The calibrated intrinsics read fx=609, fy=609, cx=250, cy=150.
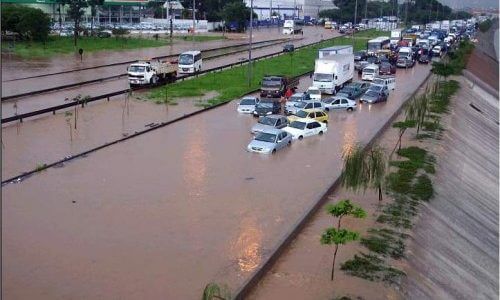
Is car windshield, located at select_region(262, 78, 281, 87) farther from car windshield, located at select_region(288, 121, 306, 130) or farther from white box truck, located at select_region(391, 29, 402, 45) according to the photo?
white box truck, located at select_region(391, 29, 402, 45)

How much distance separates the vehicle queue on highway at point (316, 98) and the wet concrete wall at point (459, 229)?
234 inches

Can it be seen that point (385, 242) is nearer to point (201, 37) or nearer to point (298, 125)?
point (298, 125)

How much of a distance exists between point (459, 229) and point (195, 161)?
941 cm

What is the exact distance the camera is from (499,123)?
144 ft

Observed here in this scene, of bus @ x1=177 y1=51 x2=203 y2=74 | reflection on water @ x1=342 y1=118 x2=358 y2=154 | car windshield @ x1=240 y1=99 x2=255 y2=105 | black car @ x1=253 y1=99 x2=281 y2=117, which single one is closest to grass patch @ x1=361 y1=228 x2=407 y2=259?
reflection on water @ x1=342 y1=118 x2=358 y2=154

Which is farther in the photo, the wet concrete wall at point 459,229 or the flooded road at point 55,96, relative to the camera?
the flooded road at point 55,96

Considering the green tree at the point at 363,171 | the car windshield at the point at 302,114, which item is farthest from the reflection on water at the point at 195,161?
the car windshield at the point at 302,114

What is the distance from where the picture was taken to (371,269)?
44.9 ft

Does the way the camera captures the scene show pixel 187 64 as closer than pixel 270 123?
No

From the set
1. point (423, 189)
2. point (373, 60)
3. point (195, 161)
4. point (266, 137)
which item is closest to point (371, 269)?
point (423, 189)

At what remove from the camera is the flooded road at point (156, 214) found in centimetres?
1255

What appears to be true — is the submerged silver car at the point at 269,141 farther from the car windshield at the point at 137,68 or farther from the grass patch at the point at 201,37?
the grass patch at the point at 201,37

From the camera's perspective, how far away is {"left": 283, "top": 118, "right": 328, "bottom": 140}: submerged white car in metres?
26.9

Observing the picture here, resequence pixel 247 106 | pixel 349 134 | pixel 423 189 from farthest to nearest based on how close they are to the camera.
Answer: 1. pixel 247 106
2. pixel 349 134
3. pixel 423 189
